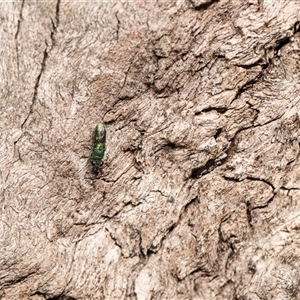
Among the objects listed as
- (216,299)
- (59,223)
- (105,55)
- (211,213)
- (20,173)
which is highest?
(105,55)

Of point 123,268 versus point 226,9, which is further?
point 123,268

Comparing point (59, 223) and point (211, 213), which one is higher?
point (59, 223)

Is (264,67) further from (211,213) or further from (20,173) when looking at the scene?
(20,173)

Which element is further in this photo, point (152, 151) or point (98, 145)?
point (152, 151)

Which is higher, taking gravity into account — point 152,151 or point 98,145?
point 98,145

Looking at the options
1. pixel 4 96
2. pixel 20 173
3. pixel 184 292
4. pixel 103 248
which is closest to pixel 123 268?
pixel 103 248
